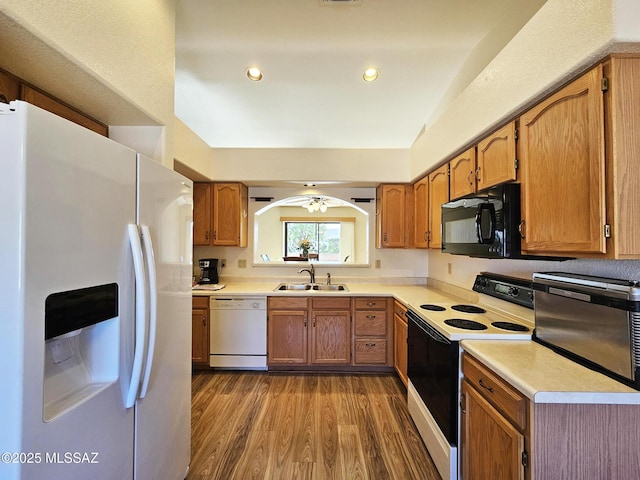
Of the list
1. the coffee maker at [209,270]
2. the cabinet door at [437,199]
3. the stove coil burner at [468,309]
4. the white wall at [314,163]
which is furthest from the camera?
the coffee maker at [209,270]

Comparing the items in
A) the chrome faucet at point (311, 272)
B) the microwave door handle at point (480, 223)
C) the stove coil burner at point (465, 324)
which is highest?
the microwave door handle at point (480, 223)

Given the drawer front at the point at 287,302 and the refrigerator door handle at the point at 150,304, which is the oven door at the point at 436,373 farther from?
the refrigerator door handle at the point at 150,304

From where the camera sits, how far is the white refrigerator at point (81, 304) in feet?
2.19

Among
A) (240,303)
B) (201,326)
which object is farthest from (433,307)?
(201,326)

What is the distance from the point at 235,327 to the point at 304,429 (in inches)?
50.5

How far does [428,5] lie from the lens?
1812mm

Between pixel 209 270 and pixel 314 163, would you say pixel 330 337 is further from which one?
pixel 314 163

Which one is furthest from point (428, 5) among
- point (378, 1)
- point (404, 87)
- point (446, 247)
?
point (446, 247)

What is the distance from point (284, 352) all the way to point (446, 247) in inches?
76.2

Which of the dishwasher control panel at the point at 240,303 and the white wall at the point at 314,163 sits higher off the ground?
the white wall at the point at 314,163

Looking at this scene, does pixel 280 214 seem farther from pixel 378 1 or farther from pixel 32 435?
pixel 32 435

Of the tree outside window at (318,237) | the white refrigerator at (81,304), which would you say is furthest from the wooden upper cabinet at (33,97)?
the tree outside window at (318,237)

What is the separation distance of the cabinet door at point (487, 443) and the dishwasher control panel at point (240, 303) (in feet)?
6.71

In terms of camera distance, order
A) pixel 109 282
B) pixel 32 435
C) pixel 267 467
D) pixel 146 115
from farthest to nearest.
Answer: pixel 267 467 → pixel 146 115 → pixel 109 282 → pixel 32 435
